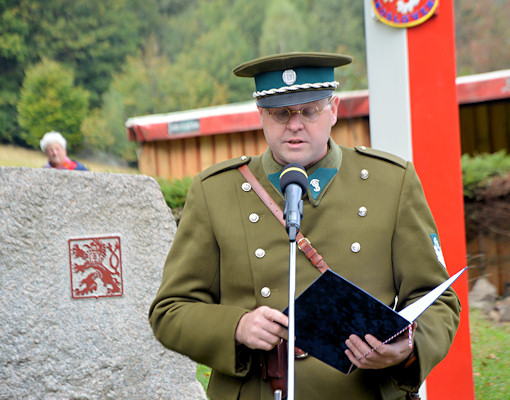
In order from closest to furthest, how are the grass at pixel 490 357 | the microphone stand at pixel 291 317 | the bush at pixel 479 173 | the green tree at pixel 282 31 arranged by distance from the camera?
the microphone stand at pixel 291 317 < the grass at pixel 490 357 < the bush at pixel 479 173 < the green tree at pixel 282 31

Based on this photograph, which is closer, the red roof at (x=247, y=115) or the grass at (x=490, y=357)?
the grass at (x=490, y=357)

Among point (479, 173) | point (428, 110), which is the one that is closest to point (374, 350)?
point (428, 110)

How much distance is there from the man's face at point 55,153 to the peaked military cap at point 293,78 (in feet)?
16.4

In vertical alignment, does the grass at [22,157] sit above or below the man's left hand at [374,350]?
above

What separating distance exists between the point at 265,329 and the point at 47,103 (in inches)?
1059

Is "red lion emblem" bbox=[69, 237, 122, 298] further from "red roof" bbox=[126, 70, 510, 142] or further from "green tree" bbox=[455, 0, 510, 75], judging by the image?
"green tree" bbox=[455, 0, 510, 75]

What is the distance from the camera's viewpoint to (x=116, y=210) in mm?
4309

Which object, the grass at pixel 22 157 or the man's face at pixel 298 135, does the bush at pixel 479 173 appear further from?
the grass at pixel 22 157

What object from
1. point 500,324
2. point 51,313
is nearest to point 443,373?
point 51,313

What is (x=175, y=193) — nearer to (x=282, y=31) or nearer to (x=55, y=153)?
(x=55, y=153)

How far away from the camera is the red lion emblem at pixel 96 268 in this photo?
165 inches

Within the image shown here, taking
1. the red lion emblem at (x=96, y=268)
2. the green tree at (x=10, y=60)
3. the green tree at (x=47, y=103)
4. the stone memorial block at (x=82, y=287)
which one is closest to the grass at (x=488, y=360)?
the stone memorial block at (x=82, y=287)

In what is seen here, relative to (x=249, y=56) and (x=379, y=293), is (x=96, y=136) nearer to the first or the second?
(x=249, y=56)

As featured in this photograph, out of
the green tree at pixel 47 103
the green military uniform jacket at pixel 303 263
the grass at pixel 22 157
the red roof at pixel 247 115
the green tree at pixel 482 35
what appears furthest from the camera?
the green tree at pixel 482 35
